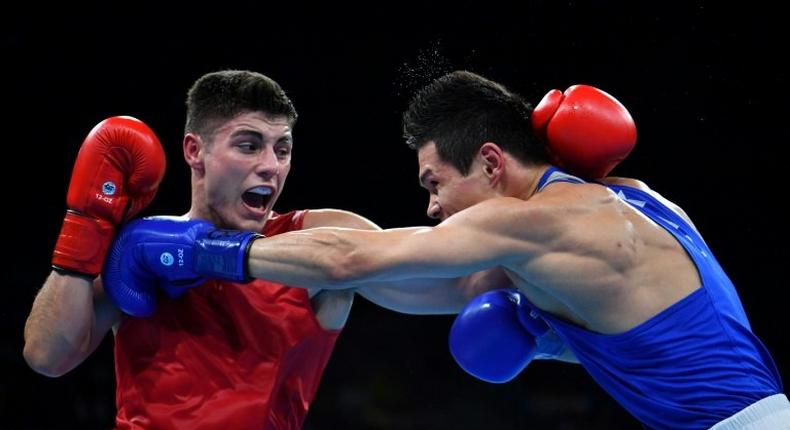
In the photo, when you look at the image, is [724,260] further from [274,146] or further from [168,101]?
[274,146]

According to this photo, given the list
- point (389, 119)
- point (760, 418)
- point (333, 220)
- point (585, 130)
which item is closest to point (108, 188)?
point (333, 220)

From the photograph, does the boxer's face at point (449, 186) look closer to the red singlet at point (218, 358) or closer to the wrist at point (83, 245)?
the red singlet at point (218, 358)

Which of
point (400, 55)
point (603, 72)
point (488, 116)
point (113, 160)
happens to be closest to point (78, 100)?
point (400, 55)

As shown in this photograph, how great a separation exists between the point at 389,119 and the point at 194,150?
13.3 ft

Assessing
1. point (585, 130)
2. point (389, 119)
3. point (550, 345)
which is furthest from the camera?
point (389, 119)

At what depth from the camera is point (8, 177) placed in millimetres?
6672

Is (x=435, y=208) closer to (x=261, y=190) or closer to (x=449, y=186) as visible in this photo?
(x=449, y=186)

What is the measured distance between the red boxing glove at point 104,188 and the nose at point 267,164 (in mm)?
281

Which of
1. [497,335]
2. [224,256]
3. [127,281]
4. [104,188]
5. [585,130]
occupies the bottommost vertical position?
A: [497,335]

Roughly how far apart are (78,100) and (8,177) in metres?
0.77

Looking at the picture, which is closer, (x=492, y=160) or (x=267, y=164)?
(x=492, y=160)

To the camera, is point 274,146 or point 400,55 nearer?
point 274,146

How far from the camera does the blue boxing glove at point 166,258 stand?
2336 millimetres

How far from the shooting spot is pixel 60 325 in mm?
2459
